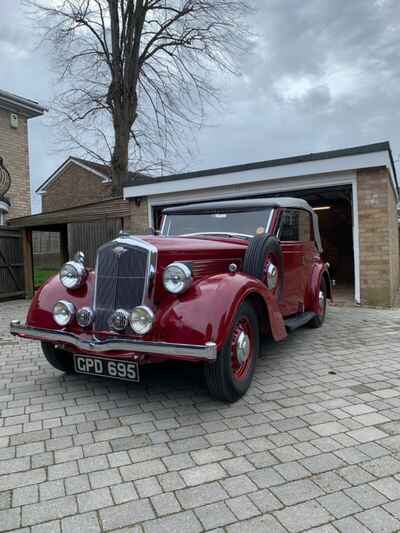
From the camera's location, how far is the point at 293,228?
5086mm

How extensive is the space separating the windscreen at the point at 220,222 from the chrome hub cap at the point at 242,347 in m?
1.49

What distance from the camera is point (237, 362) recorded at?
3.37 m

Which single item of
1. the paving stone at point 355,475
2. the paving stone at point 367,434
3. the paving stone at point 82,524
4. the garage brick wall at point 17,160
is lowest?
the paving stone at point 367,434

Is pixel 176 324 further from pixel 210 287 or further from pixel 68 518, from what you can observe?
pixel 68 518

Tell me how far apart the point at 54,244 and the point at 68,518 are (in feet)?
77.8

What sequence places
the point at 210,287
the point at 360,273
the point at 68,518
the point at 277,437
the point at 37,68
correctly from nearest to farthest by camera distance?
the point at 68,518, the point at 277,437, the point at 210,287, the point at 360,273, the point at 37,68

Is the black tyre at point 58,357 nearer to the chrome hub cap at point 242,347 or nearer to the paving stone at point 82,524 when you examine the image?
the chrome hub cap at point 242,347

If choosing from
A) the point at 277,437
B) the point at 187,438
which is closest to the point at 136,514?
the point at 187,438

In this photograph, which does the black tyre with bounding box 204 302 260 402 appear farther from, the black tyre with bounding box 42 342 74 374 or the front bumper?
the black tyre with bounding box 42 342 74 374

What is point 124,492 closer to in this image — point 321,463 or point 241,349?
point 321,463

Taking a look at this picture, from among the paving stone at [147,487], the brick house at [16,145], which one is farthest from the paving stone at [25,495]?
the brick house at [16,145]

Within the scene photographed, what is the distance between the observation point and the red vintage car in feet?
9.67

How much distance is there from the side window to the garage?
237 centimetres

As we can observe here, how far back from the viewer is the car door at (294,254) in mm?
4681
